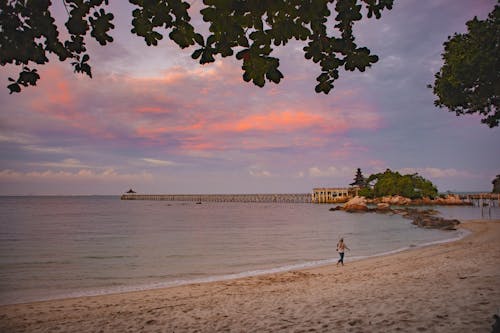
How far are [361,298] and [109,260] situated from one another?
56.8 feet

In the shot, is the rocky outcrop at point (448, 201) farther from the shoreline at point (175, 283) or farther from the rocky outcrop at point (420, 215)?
the shoreline at point (175, 283)

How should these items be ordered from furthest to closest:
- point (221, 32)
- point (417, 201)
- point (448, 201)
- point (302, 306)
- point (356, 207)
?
point (448, 201), point (417, 201), point (356, 207), point (302, 306), point (221, 32)

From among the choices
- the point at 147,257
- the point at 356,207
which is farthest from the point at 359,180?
the point at 147,257

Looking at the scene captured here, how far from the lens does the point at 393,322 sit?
25.6 feet

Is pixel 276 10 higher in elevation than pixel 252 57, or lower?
higher

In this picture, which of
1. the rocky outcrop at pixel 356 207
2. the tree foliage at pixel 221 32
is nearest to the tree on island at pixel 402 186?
the rocky outcrop at pixel 356 207

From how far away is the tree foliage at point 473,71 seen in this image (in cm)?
1729

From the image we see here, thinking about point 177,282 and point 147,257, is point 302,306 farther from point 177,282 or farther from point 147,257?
point 147,257

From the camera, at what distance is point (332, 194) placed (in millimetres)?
123438

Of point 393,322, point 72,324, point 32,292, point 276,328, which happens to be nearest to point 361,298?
point 393,322

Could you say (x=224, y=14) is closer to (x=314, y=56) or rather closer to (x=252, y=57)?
(x=252, y=57)

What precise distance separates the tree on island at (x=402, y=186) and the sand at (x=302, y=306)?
8966cm

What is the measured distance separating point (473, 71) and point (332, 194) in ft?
354

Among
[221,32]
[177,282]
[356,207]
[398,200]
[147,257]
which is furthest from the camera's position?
[398,200]
